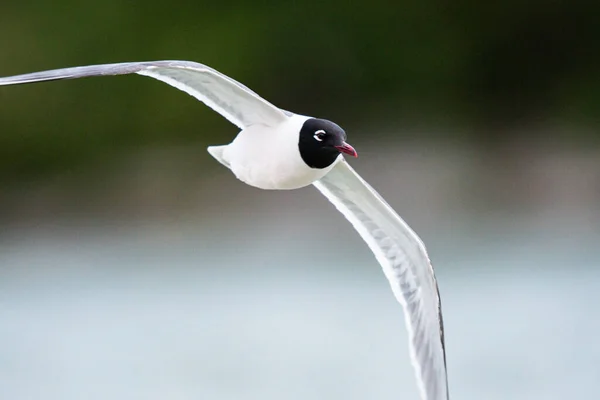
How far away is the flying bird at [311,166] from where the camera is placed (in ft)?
10.1

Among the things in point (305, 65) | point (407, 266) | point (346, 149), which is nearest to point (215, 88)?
point (346, 149)

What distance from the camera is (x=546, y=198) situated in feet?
30.4

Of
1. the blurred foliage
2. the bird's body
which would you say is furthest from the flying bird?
the blurred foliage

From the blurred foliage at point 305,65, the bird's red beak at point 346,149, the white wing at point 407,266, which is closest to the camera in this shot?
the bird's red beak at point 346,149

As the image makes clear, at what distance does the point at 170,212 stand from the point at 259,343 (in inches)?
64.4

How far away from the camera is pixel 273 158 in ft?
10.3

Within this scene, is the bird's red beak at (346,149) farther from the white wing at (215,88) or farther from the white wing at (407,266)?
the white wing at (407,266)

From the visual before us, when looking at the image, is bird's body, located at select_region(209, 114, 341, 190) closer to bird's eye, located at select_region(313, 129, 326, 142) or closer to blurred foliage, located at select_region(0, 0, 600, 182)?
bird's eye, located at select_region(313, 129, 326, 142)

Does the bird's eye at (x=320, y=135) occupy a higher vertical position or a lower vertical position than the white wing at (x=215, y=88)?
lower

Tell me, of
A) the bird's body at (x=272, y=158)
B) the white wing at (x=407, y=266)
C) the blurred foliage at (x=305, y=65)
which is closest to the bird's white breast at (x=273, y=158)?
the bird's body at (x=272, y=158)

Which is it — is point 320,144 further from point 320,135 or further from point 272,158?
point 272,158

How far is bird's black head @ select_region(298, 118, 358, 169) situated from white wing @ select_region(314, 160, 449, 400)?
320mm

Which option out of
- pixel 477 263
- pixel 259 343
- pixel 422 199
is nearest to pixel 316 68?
pixel 422 199

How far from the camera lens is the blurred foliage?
9.20 m
